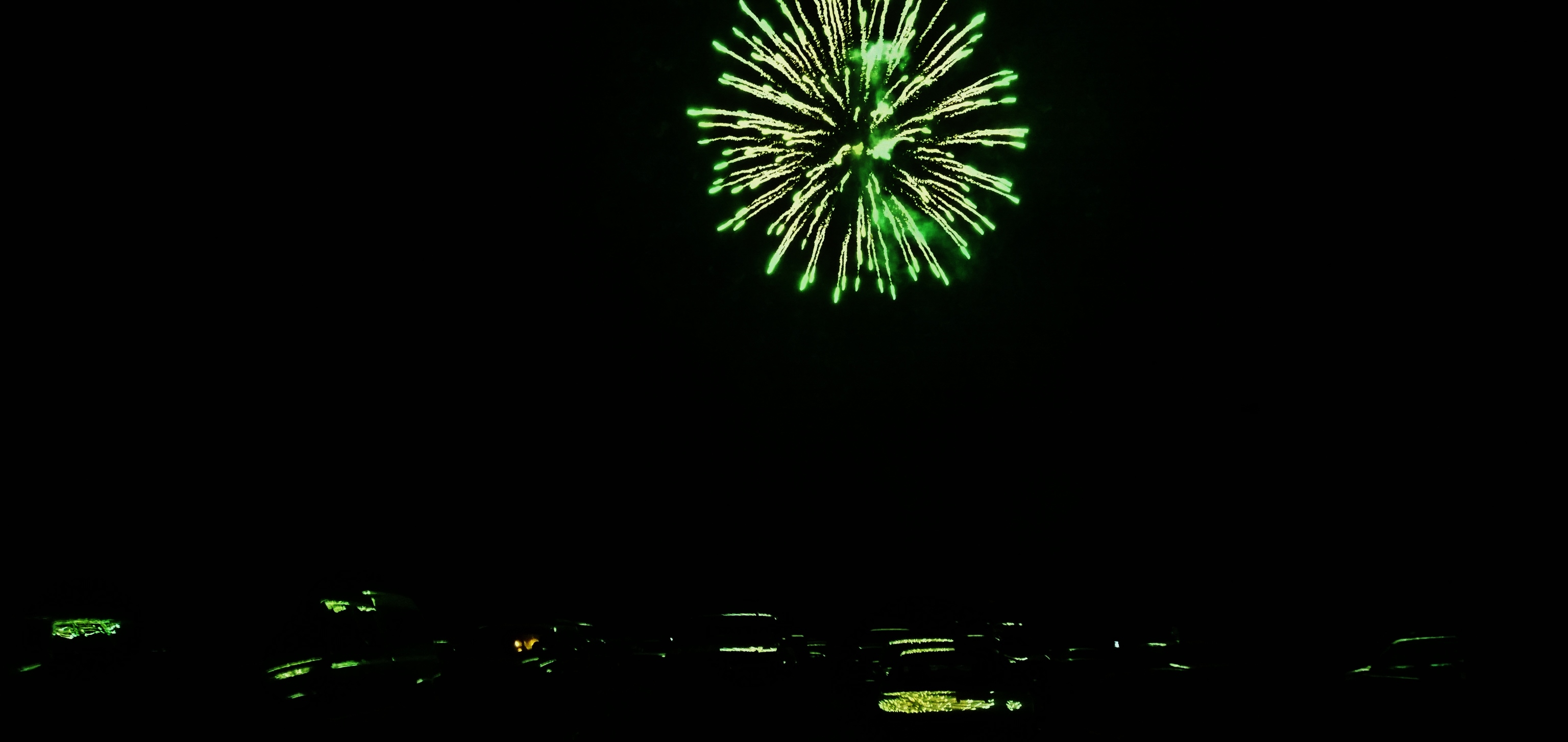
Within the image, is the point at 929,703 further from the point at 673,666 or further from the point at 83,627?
the point at 83,627

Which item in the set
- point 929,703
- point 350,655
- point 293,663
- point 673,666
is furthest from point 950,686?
point 293,663

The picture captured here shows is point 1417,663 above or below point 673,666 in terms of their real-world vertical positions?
above

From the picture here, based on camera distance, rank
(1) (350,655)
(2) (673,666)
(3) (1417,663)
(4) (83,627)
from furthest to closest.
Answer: (2) (673,666) → (1) (350,655) → (3) (1417,663) → (4) (83,627)

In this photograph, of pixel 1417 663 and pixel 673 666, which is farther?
pixel 673 666

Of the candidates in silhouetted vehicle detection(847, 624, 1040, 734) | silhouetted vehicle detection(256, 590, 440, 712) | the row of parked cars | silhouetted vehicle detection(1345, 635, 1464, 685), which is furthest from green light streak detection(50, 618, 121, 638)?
silhouetted vehicle detection(1345, 635, 1464, 685)

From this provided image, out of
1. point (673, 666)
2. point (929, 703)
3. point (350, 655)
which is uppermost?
point (673, 666)

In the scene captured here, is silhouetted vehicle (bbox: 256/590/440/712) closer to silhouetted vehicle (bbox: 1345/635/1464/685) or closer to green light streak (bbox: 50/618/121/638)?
green light streak (bbox: 50/618/121/638)

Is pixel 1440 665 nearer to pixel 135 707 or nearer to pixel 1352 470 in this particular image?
pixel 135 707
